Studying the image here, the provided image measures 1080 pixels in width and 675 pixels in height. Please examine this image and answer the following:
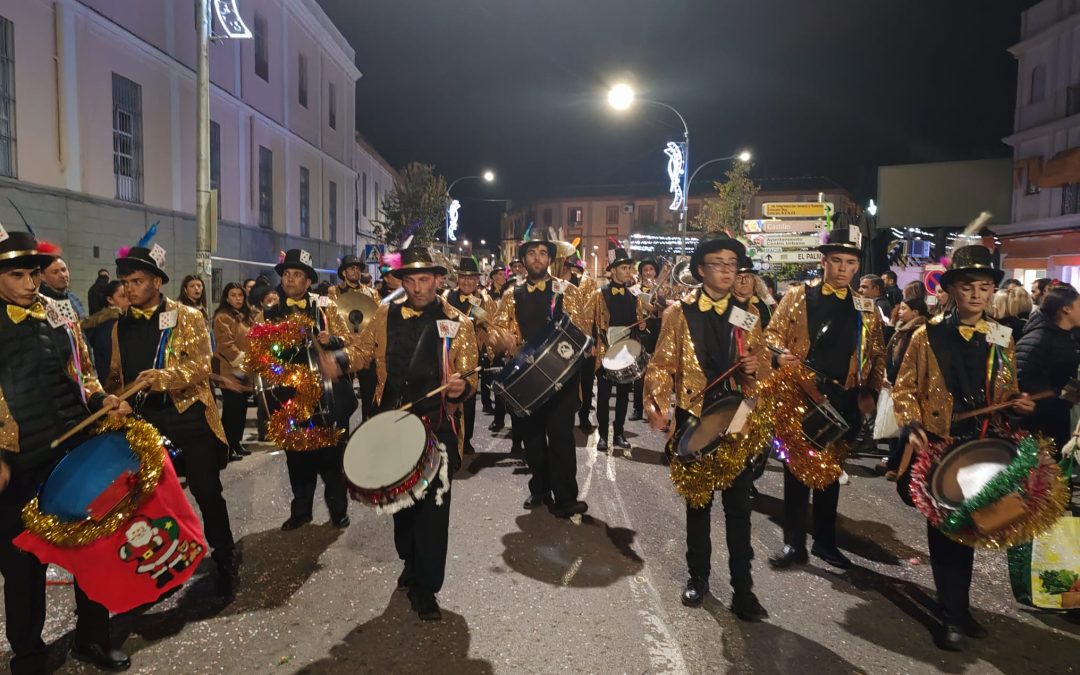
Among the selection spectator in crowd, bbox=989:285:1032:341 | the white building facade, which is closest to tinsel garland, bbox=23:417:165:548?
spectator in crowd, bbox=989:285:1032:341

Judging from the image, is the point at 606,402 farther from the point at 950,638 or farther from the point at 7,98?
the point at 7,98

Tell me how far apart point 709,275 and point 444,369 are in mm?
1769

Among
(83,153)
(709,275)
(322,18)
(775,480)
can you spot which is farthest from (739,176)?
(709,275)

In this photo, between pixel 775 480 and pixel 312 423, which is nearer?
pixel 312 423

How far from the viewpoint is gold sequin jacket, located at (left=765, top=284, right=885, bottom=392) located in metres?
4.98

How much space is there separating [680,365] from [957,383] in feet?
5.20

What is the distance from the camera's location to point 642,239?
60438 mm

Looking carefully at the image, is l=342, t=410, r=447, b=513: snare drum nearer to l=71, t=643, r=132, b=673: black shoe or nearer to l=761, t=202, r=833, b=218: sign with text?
l=71, t=643, r=132, b=673: black shoe

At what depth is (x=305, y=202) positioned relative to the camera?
3169 centimetres

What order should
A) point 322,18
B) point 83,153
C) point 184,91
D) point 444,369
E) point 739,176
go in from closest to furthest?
point 444,369 → point 83,153 → point 184,91 → point 322,18 → point 739,176

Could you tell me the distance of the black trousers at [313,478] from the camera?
18.6 ft

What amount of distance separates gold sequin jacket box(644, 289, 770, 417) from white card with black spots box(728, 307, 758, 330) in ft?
0.35

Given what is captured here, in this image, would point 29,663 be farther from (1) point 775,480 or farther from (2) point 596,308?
(1) point 775,480

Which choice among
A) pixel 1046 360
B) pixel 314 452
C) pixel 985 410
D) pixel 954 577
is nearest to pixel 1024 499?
pixel 985 410
